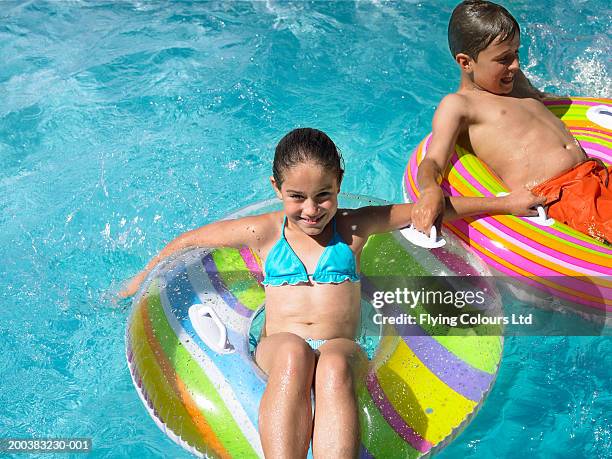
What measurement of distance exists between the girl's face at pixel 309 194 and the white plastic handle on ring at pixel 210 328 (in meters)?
0.54

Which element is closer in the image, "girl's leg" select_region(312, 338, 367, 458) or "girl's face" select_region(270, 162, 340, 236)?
"girl's leg" select_region(312, 338, 367, 458)

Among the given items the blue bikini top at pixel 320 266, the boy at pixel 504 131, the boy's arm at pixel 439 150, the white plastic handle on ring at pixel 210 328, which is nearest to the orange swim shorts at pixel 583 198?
the boy at pixel 504 131

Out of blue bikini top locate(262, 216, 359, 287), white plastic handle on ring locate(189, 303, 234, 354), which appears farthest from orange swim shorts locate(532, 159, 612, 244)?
white plastic handle on ring locate(189, 303, 234, 354)

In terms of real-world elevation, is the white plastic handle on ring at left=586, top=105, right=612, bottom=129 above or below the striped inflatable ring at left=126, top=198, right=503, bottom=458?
above

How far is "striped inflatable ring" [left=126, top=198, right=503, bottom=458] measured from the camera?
292 centimetres

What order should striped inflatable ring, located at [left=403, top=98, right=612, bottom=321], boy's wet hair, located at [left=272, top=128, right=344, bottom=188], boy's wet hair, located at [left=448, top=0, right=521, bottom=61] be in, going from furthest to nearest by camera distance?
boy's wet hair, located at [left=448, top=0, right=521, bottom=61] → striped inflatable ring, located at [left=403, top=98, right=612, bottom=321] → boy's wet hair, located at [left=272, top=128, right=344, bottom=188]

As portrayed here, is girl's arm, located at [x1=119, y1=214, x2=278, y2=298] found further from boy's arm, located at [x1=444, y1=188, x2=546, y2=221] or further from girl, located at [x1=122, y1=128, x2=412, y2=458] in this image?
boy's arm, located at [x1=444, y1=188, x2=546, y2=221]

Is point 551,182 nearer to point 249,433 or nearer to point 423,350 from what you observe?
point 423,350

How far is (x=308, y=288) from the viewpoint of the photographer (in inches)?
127

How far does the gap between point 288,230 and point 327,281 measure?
291 mm

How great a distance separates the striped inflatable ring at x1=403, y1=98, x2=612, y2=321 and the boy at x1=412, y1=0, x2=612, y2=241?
0.13m

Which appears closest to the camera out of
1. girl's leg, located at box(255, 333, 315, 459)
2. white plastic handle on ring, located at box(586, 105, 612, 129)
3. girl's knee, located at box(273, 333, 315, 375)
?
girl's leg, located at box(255, 333, 315, 459)

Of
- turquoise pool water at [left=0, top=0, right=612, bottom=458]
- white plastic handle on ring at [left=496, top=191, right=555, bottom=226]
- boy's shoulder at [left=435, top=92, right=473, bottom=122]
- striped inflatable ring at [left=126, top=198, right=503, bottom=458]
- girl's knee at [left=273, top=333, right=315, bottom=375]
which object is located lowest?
turquoise pool water at [left=0, top=0, right=612, bottom=458]

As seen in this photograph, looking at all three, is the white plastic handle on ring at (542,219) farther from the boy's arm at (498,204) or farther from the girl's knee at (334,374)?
the girl's knee at (334,374)
